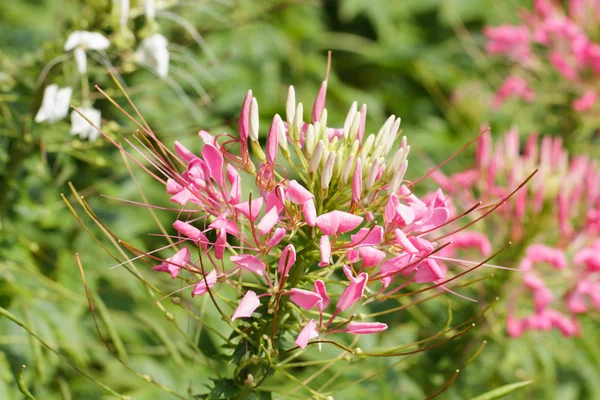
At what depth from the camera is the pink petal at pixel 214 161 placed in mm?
958

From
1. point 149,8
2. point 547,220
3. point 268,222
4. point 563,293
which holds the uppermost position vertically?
point 149,8

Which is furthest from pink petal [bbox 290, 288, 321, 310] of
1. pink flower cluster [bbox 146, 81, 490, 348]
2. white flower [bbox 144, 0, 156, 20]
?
white flower [bbox 144, 0, 156, 20]

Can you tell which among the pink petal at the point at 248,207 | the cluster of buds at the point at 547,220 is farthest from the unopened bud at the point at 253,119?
the cluster of buds at the point at 547,220

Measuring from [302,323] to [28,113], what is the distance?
0.86 metres

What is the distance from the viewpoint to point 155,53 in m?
1.48

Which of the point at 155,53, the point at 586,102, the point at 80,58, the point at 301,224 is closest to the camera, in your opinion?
the point at 301,224

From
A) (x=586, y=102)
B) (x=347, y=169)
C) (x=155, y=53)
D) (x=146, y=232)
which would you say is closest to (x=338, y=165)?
(x=347, y=169)

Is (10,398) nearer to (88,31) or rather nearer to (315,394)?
(315,394)

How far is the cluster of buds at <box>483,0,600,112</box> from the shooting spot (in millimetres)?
2312

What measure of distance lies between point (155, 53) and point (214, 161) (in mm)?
609

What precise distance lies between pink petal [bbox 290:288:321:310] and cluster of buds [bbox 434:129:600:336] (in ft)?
3.12

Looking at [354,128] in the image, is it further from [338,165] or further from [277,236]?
[277,236]

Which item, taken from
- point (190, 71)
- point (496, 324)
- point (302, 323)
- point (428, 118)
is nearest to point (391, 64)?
point (428, 118)

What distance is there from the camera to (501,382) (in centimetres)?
185
